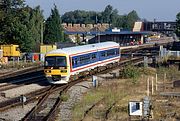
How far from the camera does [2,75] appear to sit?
133ft

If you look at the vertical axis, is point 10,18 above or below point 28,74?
Result: above

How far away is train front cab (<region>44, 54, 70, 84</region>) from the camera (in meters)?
31.3

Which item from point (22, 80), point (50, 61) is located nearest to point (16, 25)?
point (22, 80)

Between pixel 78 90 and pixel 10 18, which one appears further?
pixel 10 18

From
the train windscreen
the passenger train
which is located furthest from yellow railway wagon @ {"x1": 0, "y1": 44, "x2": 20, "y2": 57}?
the train windscreen

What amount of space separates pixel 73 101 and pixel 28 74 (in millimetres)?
15271

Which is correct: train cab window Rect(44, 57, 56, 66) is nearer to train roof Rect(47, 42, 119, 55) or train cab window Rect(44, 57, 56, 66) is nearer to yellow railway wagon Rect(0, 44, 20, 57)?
train roof Rect(47, 42, 119, 55)

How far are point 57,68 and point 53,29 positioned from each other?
50386mm

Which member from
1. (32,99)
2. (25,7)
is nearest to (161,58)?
(25,7)

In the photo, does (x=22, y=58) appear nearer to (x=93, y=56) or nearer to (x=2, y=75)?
(x=2, y=75)

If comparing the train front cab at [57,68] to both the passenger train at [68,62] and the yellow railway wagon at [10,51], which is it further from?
the yellow railway wagon at [10,51]

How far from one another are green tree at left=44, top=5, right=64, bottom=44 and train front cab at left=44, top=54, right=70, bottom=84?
159 ft

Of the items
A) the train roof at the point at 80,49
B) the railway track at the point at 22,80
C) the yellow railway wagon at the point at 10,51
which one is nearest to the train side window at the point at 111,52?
the train roof at the point at 80,49

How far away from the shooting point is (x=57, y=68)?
31.4 metres
